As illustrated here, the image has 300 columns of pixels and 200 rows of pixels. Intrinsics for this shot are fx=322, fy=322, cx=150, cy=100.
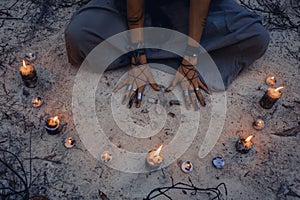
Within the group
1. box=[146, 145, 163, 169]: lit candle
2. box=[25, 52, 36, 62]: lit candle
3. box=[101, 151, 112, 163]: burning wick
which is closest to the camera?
box=[146, 145, 163, 169]: lit candle

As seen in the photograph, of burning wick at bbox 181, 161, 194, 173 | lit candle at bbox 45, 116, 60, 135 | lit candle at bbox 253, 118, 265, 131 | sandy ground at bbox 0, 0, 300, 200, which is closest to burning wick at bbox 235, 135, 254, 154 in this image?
sandy ground at bbox 0, 0, 300, 200

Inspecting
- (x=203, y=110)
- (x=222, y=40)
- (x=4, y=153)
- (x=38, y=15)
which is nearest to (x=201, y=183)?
(x=203, y=110)

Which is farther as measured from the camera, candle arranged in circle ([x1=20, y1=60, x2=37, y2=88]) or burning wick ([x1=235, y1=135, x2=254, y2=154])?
candle arranged in circle ([x1=20, y1=60, x2=37, y2=88])

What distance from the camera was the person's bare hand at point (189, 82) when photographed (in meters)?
2.75

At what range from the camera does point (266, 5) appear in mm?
3750

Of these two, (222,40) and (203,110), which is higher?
(222,40)

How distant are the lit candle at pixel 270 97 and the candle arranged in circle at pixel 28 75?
1961 mm

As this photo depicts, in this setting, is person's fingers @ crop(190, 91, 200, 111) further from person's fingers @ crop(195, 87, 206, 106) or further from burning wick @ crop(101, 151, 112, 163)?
burning wick @ crop(101, 151, 112, 163)

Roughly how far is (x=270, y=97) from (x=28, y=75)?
6.62 feet

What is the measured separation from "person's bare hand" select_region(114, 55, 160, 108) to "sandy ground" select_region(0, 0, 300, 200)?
9 cm

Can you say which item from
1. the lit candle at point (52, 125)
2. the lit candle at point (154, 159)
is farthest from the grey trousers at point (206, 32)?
the lit candle at point (154, 159)

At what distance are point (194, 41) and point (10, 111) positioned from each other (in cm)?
162

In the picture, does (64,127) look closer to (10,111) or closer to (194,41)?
(10,111)

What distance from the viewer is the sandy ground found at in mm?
2328
